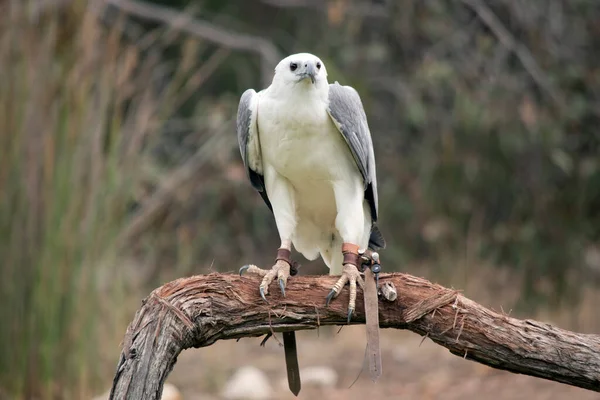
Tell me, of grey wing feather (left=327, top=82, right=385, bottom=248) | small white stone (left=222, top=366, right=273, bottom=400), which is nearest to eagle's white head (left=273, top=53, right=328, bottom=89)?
grey wing feather (left=327, top=82, right=385, bottom=248)

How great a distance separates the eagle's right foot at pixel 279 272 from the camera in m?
2.88

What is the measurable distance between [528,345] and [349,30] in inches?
186

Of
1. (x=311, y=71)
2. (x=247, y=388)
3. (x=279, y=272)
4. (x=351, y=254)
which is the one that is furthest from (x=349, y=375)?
(x=311, y=71)

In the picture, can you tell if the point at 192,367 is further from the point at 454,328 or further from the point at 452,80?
the point at 454,328

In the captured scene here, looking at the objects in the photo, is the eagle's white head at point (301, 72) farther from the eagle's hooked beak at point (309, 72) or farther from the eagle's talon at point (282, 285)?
the eagle's talon at point (282, 285)

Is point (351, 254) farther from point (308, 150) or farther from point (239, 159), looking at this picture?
point (239, 159)

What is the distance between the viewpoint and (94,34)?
4.44 m

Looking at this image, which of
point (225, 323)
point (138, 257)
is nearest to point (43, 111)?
point (225, 323)

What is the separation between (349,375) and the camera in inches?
236

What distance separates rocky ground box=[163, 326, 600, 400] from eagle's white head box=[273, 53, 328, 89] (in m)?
2.60

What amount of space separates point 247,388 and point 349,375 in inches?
38.5

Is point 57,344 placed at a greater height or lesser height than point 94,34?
lesser

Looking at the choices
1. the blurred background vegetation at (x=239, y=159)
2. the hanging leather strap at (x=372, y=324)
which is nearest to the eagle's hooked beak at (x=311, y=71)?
the hanging leather strap at (x=372, y=324)

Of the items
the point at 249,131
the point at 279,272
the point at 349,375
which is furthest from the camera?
the point at 349,375
